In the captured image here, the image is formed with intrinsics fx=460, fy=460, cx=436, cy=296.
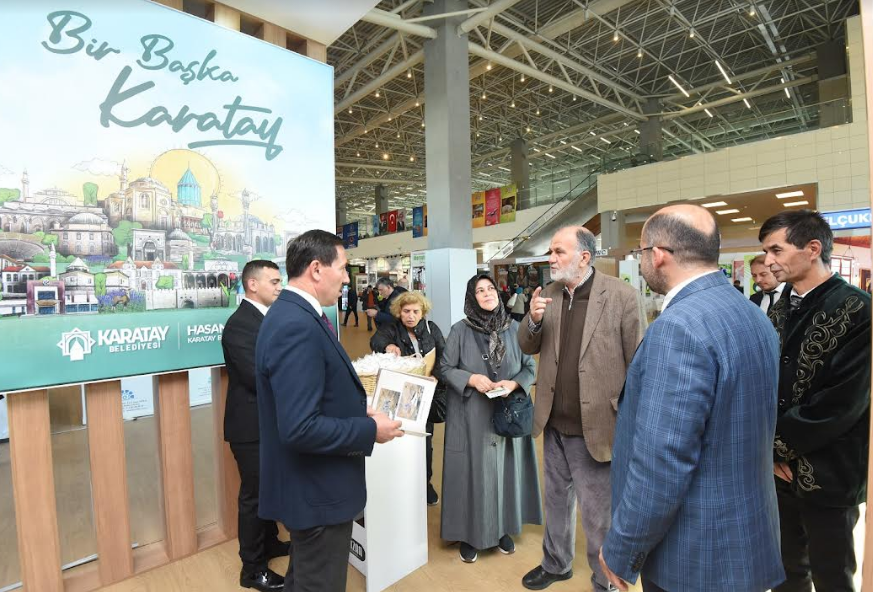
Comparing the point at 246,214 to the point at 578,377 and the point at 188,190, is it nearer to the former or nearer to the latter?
the point at 188,190

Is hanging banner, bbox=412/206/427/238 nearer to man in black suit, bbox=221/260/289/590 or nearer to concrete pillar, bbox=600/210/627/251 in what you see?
concrete pillar, bbox=600/210/627/251

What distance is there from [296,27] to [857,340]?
3.57m

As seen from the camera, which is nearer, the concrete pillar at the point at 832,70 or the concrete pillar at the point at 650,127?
the concrete pillar at the point at 832,70

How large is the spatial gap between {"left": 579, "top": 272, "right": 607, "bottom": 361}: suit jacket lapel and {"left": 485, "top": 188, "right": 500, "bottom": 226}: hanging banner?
47.5 ft

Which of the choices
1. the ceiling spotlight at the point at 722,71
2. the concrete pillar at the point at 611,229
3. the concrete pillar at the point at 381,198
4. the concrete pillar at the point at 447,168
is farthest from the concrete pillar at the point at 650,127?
the concrete pillar at the point at 381,198

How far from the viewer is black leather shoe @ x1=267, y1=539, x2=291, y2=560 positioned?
2.79m

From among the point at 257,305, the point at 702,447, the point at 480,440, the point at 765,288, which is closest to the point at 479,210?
the point at 765,288

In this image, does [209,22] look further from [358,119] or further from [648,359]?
[358,119]

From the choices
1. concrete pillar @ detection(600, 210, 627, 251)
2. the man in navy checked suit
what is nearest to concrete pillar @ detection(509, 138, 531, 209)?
concrete pillar @ detection(600, 210, 627, 251)

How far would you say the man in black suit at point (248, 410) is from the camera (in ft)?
7.88

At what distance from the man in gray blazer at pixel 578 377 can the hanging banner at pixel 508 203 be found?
1409 cm

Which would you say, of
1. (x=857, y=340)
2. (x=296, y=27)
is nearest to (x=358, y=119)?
(x=296, y=27)

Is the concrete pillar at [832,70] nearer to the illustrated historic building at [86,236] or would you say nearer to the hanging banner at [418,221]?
the hanging banner at [418,221]

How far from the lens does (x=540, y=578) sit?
97.1 inches
